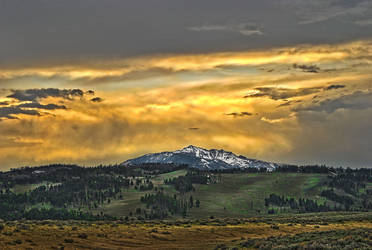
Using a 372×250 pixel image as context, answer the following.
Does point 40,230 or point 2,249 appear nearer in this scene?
point 2,249

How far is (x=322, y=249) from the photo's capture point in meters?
46.2

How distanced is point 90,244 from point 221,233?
26.8 meters

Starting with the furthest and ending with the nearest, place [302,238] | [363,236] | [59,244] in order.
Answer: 1. [59,244]
2. [302,238]
3. [363,236]

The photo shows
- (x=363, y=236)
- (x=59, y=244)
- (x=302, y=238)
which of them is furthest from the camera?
(x=59, y=244)

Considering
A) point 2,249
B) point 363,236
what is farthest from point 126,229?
point 363,236

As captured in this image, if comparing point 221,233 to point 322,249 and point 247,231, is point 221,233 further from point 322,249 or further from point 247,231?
point 322,249

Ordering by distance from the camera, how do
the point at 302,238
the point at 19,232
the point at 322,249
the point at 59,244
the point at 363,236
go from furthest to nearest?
1. the point at 19,232
2. the point at 59,244
3. the point at 302,238
4. the point at 363,236
5. the point at 322,249

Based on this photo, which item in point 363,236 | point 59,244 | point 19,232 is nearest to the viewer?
point 363,236

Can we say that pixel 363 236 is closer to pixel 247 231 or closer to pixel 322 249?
pixel 322 249

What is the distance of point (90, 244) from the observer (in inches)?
2579

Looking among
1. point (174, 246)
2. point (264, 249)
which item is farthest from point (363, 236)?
point (174, 246)

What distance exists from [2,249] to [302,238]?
3920 centimetres

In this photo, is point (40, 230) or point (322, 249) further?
point (40, 230)

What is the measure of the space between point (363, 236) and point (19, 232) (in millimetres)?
49841
